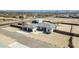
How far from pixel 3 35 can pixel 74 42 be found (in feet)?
5.37

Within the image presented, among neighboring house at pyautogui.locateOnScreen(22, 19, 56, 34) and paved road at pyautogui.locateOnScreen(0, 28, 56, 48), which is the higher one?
neighboring house at pyautogui.locateOnScreen(22, 19, 56, 34)

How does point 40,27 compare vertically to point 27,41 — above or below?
above

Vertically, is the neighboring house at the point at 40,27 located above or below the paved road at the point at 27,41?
above

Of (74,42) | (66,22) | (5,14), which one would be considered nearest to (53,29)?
(66,22)

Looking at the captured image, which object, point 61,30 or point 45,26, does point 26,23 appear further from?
point 61,30

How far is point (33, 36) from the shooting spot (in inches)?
79.5

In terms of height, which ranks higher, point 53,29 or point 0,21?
point 0,21

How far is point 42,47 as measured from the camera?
6.45 feet

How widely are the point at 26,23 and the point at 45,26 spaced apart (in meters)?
0.47

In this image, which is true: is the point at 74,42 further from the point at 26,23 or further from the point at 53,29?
the point at 26,23
